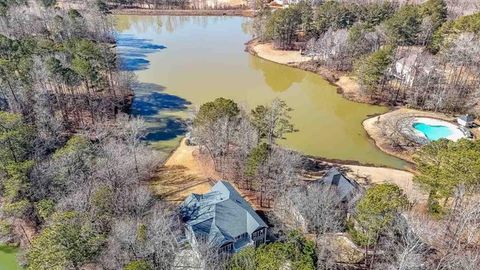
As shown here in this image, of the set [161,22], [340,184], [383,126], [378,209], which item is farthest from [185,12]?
[378,209]

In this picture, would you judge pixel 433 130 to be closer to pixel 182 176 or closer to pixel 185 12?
pixel 182 176

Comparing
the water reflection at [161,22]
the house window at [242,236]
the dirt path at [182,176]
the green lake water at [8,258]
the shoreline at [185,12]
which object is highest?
the shoreline at [185,12]

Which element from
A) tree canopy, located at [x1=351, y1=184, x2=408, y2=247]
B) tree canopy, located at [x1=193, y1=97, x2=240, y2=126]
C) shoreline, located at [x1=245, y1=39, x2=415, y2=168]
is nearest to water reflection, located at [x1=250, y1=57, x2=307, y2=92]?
shoreline, located at [x1=245, y1=39, x2=415, y2=168]

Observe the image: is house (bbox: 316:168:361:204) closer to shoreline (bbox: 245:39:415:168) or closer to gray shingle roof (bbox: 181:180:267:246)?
gray shingle roof (bbox: 181:180:267:246)

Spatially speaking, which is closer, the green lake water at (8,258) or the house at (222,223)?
the house at (222,223)

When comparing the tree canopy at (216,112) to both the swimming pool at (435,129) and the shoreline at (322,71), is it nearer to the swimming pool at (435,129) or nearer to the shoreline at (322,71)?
the swimming pool at (435,129)

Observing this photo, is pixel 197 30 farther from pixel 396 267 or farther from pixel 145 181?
pixel 396 267

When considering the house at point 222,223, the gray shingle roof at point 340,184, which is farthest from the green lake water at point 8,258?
the gray shingle roof at point 340,184
